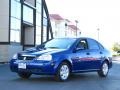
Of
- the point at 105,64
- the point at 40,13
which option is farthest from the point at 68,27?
the point at 105,64

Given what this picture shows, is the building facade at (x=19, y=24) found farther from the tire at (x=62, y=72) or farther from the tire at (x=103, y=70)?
the tire at (x=62, y=72)

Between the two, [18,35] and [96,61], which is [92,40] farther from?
[18,35]

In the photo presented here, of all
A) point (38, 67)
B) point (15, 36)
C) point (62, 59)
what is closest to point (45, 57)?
point (38, 67)

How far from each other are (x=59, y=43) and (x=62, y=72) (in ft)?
4.39

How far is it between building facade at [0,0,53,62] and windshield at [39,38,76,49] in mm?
13179

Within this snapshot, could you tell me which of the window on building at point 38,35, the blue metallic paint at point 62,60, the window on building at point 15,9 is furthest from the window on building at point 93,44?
the window on building at point 38,35

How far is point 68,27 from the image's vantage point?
80.0 m

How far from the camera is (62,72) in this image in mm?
12523

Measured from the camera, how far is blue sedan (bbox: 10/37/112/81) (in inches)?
478

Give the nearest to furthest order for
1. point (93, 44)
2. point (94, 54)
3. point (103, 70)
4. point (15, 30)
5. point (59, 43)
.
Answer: point (59, 43), point (94, 54), point (93, 44), point (103, 70), point (15, 30)

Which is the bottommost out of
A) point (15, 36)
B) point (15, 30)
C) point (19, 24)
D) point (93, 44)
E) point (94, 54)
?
point (94, 54)

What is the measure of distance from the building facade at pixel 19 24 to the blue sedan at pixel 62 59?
42.6 ft

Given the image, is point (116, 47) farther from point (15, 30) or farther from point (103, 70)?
point (103, 70)

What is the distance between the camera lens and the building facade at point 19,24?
27.6 metres
